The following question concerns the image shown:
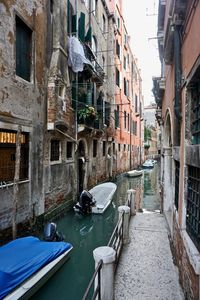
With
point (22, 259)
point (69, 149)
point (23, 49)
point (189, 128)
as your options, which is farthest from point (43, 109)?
point (189, 128)

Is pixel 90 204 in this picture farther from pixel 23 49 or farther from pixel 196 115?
pixel 196 115

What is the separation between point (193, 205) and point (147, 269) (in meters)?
2.00

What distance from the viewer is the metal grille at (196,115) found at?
3601 millimetres

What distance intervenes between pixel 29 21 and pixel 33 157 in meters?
3.82

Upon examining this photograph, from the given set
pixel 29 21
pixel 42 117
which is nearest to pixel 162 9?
pixel 29 21

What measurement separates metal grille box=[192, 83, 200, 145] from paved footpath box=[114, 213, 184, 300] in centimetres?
239

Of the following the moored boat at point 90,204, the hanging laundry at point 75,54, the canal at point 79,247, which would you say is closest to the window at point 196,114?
the canal at point 79,247

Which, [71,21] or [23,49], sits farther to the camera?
[71,21]

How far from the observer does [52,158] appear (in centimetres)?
938

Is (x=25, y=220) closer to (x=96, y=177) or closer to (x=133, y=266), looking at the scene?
(x=133, y=266)

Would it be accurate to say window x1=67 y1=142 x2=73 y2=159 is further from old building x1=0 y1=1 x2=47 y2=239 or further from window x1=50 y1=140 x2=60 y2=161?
old building x1=0 y1=1 x2=47 y2=239

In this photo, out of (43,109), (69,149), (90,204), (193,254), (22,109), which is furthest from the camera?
(69,149)

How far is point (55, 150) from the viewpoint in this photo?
9664 mm

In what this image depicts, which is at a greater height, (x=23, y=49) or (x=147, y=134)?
(x=147, y=134)
